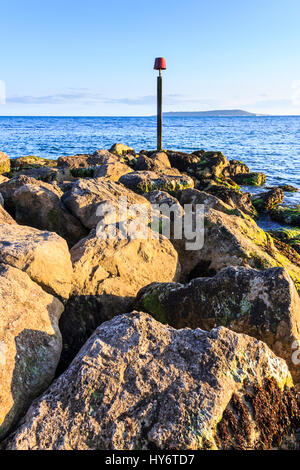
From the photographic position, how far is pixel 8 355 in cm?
327

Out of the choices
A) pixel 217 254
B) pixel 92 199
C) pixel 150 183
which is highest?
pixel 92 199

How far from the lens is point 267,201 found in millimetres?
14680

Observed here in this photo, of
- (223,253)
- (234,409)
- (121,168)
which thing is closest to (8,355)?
(234,409)

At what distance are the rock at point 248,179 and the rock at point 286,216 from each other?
21.4 ft

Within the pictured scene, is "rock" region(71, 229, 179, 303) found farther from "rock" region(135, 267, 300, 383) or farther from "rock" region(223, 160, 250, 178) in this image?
"rock" region(223, 160, 250, 178)

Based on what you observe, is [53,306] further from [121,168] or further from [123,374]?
[121,168]

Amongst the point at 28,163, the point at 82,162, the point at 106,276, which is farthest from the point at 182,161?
the point at 106,276

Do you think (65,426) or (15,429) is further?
(15,429)

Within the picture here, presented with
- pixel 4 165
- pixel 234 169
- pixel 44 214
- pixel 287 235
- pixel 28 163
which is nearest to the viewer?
pixel 44 214

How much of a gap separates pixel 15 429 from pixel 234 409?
185 centimetres

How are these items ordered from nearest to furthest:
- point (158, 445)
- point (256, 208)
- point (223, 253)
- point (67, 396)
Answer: point (158, 445) < point (67, 396) < point (223, 253) < point (256, 208)

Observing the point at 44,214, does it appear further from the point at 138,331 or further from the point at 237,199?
the point at 237,199

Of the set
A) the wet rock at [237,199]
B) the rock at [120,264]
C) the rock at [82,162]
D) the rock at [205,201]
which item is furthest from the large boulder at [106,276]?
the rock at [82,162]

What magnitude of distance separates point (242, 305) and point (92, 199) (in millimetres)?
3420
